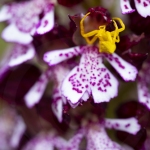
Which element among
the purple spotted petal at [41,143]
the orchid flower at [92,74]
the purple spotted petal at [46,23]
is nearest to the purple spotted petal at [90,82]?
the orchid flower at [92,74]

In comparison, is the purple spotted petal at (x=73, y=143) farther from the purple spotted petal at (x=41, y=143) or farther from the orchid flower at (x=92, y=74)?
the orchid flower at (x=92, y=74)

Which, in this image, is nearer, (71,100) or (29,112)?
(71,100)

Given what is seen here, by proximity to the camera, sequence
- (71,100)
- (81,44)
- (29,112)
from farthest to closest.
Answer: (29,112)
(81,44)
(71,100)

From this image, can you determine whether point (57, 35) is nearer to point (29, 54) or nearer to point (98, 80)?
point (29, 54)

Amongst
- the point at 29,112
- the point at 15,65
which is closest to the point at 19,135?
the point at 29,112

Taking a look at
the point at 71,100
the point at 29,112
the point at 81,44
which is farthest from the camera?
the point at 29,112

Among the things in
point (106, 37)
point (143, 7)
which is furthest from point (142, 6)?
point (106, 37)

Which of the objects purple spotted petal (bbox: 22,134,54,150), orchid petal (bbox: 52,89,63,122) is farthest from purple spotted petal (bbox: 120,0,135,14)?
purple spotted petal (bbox: 22,134,54,150)
